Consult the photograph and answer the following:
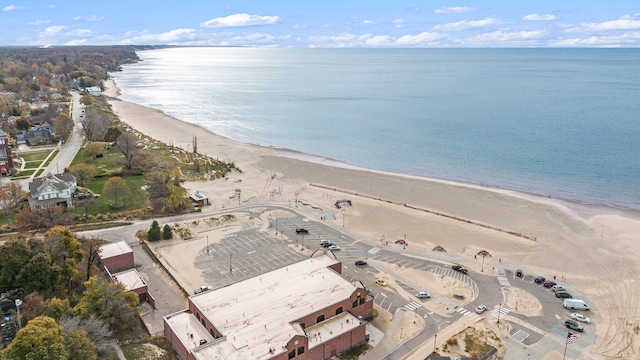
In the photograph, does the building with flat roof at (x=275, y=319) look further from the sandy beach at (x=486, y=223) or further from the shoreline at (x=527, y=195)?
the shoreline at (x=527, y=195)

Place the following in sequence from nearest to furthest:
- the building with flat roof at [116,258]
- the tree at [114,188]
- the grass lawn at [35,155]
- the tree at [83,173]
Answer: the building with flat roof at [116,258]
the tree at [114,188]
the tree at [83,173]
the grass lawn at [35,155]

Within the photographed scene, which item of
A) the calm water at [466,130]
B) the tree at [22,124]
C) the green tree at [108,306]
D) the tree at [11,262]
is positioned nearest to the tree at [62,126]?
the tree at [22,124]

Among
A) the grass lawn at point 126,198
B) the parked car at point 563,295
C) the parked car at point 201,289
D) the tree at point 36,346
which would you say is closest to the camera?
the tree at point 36,346

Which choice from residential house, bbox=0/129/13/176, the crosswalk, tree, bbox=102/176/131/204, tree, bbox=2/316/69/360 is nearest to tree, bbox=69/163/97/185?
tree, bbox=102/176/131/204

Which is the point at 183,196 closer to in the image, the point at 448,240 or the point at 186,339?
the point at 186,339

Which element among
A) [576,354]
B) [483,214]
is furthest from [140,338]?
[483,214]

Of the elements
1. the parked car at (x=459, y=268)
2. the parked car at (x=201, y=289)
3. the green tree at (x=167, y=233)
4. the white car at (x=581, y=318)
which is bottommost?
the white car at (x=581, y=318)

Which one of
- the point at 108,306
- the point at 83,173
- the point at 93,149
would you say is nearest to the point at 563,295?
the point at 108,306
